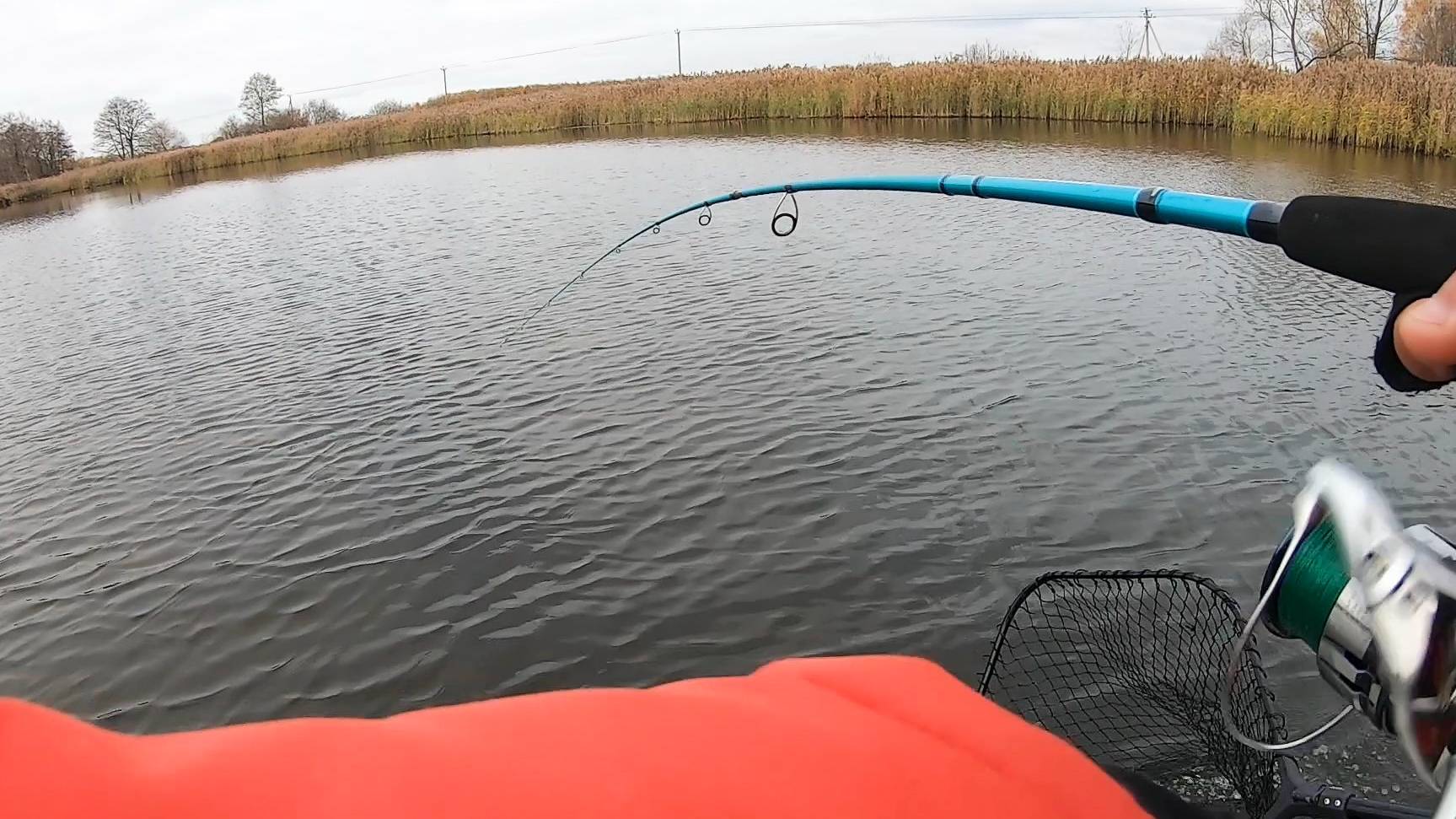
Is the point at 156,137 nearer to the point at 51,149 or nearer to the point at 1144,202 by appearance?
the point at 51,149

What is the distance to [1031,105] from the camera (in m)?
31.7

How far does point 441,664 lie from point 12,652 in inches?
117

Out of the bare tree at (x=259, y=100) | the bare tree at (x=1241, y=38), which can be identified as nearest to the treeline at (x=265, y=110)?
the bare tree at (x=259, y=100)

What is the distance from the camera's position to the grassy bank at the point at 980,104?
21.1 metres

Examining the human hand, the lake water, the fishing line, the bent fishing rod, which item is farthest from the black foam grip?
the lake water

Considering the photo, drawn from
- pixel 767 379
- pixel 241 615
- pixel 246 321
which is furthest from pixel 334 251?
pixel 241 615

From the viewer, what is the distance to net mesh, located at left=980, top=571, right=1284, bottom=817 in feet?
10.0

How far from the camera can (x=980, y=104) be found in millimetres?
33125

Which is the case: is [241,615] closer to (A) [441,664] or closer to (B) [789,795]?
(A) [441,664]

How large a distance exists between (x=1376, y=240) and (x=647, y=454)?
655 centimetres

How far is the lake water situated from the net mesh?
457 millimetres

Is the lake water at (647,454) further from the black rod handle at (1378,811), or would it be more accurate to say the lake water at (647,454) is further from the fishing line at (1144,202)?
Result: the fishing line at (1144,202)

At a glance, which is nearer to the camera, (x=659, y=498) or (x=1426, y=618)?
(x=1426, y=618)

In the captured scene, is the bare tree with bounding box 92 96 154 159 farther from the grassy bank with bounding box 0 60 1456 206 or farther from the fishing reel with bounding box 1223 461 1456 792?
the fishing reel with bounding box 1223 461 1456 792
